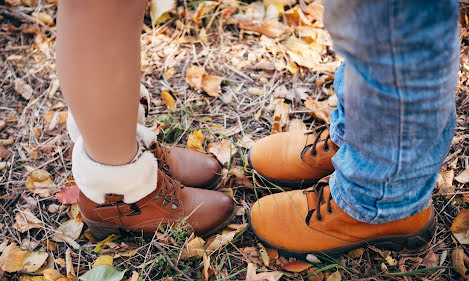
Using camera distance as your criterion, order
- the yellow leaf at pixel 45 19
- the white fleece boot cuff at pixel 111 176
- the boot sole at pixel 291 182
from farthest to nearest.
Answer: the yellow leaf at pixel 45 19, the boot sole at pixel 291 182, the white fleece boot cuff at pixel 111 176

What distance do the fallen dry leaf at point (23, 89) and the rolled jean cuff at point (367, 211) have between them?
4.64 ft

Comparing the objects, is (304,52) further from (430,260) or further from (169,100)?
(430,260)

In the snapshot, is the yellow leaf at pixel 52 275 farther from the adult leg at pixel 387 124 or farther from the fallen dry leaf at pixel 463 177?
the fallen dry leaf at pixel 463 177

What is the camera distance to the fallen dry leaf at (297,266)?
105 centimetres

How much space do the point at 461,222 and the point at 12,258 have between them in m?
1.34

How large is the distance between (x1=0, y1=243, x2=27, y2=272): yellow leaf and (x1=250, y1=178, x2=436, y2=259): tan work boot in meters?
0.70

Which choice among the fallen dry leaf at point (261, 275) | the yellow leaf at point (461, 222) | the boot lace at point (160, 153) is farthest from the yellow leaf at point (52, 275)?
the yellow leaf at point (461, 222)

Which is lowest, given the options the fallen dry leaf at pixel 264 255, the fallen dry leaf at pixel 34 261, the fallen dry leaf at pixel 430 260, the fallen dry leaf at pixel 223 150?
the fallen dry leaf at pixel 34 261

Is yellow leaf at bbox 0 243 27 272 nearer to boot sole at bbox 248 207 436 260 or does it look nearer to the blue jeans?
boot sole at bbox 248 207 436 260

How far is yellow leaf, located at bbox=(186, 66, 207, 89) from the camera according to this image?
160cm

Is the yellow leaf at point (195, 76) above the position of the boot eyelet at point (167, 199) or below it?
above

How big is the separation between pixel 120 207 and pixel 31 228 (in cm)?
41

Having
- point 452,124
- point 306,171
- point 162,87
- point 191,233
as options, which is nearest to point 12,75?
point 162,87

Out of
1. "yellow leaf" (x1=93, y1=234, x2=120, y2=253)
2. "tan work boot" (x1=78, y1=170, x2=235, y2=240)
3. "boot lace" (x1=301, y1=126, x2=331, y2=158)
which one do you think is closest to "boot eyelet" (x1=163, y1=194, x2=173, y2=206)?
"tan work boot" (x1=78, y1=170, x2=235, y2=240)
